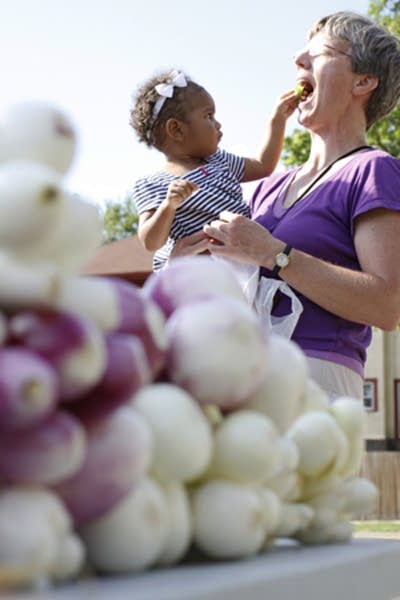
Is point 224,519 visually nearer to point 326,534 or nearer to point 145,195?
point 326,534

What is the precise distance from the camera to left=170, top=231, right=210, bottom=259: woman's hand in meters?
2.77

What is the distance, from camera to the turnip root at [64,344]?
724 mm

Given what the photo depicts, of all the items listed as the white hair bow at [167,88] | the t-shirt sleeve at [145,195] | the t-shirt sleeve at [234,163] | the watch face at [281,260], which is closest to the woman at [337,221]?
the watch face at [281,260]

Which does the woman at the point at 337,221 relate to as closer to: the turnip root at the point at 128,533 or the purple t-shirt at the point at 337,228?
the purple t-shirt at the point at 337,228

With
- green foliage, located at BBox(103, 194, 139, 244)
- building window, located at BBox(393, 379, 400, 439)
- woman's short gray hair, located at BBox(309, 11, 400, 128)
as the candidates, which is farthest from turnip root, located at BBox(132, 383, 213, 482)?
green foliage, located at BBox(103, 194, 139, 244)

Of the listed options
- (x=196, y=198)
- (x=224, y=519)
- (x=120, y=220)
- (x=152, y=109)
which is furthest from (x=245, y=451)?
(x=120, y=220)

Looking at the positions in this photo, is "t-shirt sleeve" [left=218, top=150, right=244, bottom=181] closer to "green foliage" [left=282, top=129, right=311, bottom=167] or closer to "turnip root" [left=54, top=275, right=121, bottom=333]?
"turnip root" [left=54, top=275, right=121, bottom=333]

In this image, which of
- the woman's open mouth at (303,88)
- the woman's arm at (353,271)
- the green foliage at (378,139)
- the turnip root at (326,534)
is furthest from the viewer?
the green foliage at (378,139)

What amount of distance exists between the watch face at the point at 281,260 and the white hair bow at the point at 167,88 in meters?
1.48

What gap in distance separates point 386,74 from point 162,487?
2238 millimetres

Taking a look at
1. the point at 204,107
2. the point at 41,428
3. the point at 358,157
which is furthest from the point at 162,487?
the point at 204,107

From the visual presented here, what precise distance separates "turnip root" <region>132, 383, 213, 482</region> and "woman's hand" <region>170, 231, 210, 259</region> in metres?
1.87

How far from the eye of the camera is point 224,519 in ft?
2.96

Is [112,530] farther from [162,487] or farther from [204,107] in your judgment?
[204,107]
